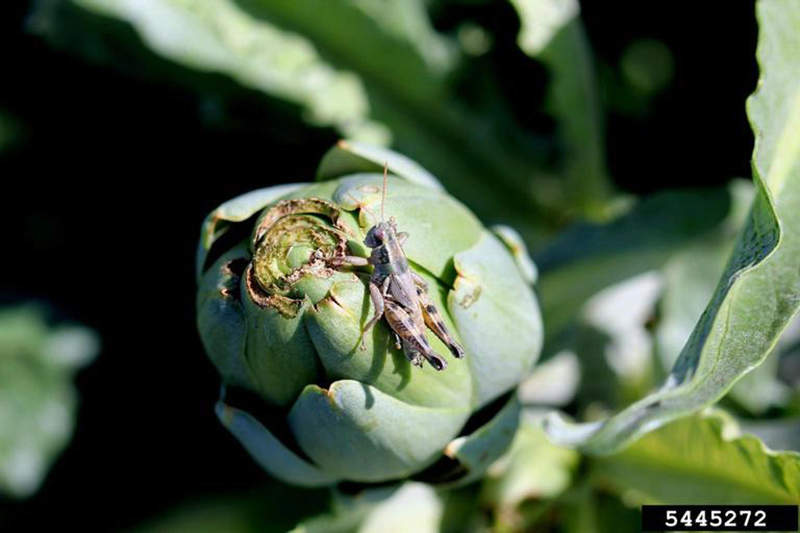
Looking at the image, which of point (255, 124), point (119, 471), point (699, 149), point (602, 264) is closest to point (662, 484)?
point (602, 264)

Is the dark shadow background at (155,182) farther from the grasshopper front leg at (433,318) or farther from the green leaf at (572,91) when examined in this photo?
the grasshopper front leg at (433,318)

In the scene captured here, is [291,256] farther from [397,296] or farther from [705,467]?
[705,467]

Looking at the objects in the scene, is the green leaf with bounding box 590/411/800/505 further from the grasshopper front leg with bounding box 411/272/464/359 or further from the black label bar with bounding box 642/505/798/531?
the grasshopper front leg with bounding box 411/272/464/359

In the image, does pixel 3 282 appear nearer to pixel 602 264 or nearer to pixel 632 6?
pixel 602 264

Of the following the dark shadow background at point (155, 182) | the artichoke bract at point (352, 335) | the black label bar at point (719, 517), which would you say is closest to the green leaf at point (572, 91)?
the dark shadow background at point (155, 182)

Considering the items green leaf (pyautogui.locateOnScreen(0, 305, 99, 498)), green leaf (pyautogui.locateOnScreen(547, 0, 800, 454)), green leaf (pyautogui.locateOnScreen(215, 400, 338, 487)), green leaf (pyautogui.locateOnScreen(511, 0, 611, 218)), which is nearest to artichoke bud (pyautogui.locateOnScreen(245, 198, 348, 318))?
green leaf (pyautogui.locateOnScreen(215, 400, 338, 487))

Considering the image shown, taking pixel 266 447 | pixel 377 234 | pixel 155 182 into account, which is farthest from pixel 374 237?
pixel 155 182
